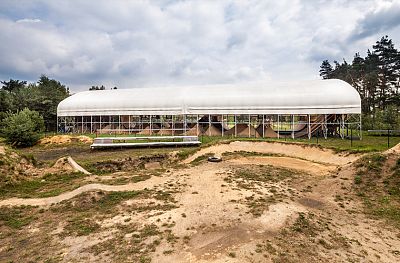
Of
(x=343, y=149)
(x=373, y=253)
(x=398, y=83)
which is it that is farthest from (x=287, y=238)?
(x=398, y=83)

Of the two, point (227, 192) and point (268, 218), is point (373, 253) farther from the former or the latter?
point (227, 192)

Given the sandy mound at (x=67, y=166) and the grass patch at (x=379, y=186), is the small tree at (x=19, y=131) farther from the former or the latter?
the grass patch at (x=379, y=186)

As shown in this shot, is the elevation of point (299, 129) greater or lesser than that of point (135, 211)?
greater

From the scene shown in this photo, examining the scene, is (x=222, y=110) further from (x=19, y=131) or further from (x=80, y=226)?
(x=80, y=226)

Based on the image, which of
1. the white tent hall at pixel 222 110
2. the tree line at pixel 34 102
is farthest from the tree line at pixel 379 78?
the tree line at pixel 34 102

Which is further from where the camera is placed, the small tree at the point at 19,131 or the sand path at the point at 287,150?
the small tree at the point at 19,131

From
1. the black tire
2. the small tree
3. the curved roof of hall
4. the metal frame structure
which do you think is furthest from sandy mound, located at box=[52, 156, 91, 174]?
the curved roof of hall
